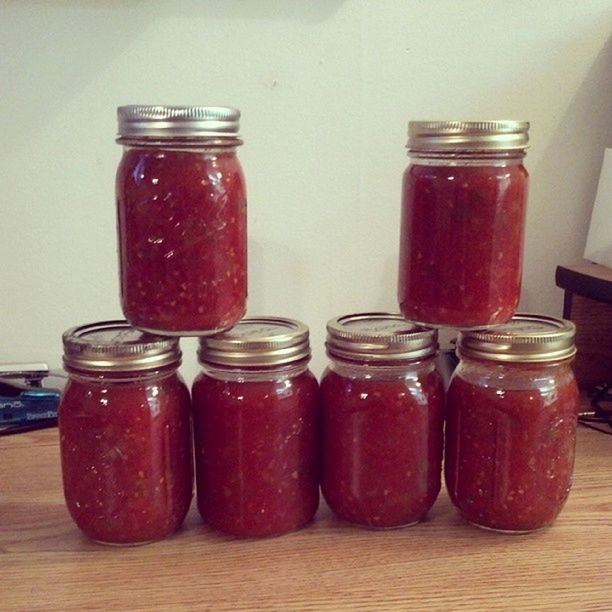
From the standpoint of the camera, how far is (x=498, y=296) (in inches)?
28.7

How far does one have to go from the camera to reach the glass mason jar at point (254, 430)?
28.3 inches

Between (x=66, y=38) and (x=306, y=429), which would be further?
(x=66, y=38)

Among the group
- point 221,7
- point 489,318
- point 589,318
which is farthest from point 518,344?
point 221,7

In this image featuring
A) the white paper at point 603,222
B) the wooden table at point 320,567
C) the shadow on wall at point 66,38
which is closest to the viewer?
the wooden table at point 320,567

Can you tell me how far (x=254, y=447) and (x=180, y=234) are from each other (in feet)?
0.68

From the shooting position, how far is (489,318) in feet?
2.39

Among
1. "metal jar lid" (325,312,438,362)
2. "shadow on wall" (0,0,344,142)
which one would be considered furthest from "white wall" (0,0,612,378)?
"metal jar lid" (325,312,438,362)

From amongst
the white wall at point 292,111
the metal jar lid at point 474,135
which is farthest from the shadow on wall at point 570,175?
the metal jar lid at point 474,135

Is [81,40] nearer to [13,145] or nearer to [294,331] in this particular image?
[13,145]

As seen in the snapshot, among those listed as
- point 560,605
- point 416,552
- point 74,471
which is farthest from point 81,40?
point 560,605

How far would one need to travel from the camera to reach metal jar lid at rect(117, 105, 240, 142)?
2.19 feet

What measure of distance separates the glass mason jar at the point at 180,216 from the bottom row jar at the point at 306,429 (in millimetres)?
41

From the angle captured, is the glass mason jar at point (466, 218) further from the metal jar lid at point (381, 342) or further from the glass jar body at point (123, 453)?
the glass jar body at point (123, 453)

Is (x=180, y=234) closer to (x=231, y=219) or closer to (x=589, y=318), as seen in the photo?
(x=231, y=219)
